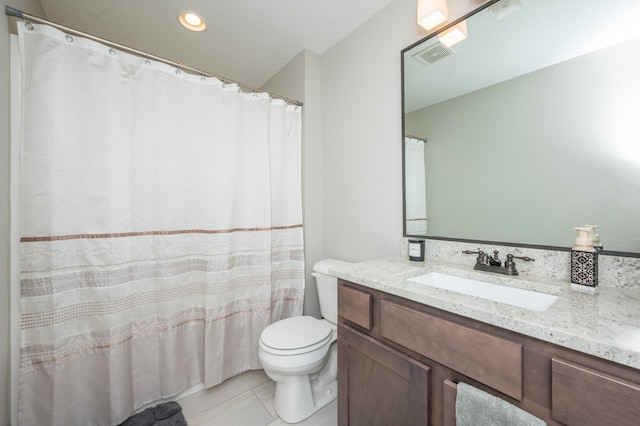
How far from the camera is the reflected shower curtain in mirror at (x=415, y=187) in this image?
146cm

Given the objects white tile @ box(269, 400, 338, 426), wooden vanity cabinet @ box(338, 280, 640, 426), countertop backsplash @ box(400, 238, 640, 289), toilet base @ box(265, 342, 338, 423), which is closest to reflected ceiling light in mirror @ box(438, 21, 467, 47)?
countertop backsplash @ box(400, 238, 640, 289)

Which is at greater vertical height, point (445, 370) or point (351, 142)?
point (351, 142)

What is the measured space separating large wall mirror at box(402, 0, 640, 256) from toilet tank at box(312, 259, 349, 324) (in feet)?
2.04

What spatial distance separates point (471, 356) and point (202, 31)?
2352 millimetres

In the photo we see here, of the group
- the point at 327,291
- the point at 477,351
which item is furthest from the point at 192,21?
the point at 477,351

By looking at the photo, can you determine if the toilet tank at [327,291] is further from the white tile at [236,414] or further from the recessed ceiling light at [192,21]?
the recessed ceiling light at [192,21]

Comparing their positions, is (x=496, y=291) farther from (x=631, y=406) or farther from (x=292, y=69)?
(x=292, y=69)

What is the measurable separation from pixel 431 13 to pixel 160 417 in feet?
8.33

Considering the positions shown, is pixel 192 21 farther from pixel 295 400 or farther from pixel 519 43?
pixel 295 400

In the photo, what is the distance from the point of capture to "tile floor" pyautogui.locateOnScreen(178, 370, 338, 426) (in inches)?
57.4


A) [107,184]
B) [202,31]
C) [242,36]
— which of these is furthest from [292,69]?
[107,184]

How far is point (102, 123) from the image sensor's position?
4.36 ft

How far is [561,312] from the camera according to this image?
69 cm

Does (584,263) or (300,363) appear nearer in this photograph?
(584,263)
